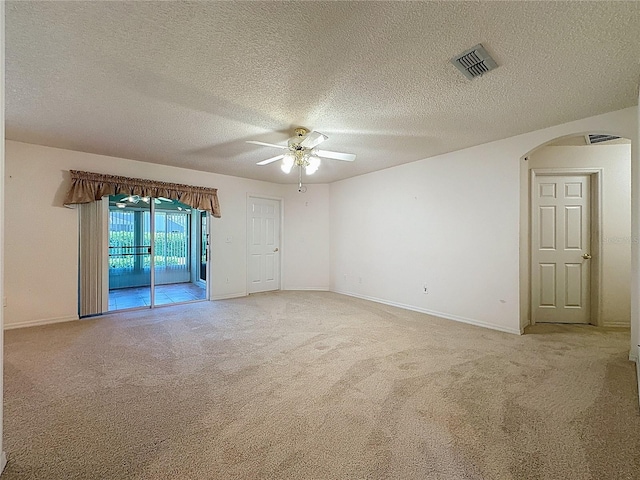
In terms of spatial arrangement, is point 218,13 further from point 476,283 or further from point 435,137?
point 476,283

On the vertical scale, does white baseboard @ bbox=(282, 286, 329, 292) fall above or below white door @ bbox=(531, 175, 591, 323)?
below

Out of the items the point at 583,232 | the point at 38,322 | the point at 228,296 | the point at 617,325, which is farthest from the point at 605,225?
the point at 38,322

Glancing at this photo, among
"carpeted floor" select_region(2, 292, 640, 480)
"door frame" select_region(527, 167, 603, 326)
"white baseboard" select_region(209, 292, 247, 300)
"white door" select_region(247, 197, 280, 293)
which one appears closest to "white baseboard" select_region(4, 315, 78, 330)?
"carpeted floor" select_region(2, 292, 640, 480)

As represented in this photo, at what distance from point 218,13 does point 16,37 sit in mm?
1313

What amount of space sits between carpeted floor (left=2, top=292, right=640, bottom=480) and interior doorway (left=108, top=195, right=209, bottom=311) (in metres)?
2.34

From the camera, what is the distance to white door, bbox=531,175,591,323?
3.99 m

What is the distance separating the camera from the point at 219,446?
1.59 m

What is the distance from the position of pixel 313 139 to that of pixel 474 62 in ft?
4.70

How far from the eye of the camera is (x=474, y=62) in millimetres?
1995

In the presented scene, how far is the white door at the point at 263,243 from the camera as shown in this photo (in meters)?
5.98

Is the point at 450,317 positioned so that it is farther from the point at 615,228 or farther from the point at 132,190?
the point at 132,190

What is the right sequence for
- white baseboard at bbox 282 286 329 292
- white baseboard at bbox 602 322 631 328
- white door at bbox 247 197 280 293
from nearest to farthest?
white baseboard at bbox 602 322 631 328 → white door at bbox 247 197 280 293 → white baseboard at bbox 282 286 329 292

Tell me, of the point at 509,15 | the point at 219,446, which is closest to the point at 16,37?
the point at 219,446

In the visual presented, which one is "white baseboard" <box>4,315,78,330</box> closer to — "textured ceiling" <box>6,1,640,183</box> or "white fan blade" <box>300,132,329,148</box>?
"textured ceiling" <box>6,1,640,183</box>
